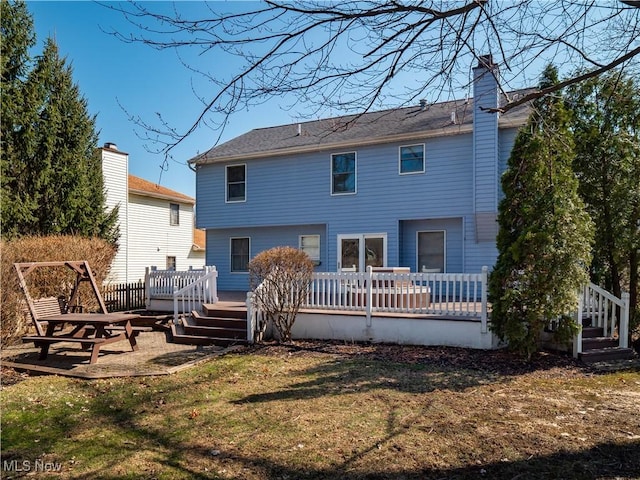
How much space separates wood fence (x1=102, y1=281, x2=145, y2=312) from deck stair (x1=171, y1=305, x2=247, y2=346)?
4.82 m

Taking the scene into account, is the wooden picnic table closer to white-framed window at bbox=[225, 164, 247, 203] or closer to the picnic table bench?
the picnic table bench

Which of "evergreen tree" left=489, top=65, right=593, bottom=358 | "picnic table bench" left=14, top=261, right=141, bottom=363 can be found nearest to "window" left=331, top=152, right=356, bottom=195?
"evergreen tree" left=489, top=65, right=593, bottom=358

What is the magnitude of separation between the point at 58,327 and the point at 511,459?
9931mm

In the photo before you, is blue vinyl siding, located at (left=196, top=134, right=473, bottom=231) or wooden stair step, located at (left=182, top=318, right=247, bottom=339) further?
blue vinyl siding, located at (left=196, top=134, right=473, bottom=231)

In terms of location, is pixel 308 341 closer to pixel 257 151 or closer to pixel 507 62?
pixel 507 62

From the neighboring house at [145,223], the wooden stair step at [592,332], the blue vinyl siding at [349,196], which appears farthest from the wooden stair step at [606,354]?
the neighboring house at [145,223]

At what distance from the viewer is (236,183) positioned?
56.6ft

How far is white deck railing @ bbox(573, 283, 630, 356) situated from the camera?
7.55m

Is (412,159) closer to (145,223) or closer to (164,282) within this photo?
(164,282)

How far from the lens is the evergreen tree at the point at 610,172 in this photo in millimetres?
8211

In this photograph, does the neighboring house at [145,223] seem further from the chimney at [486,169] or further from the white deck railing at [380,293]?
the chimney at [486,169]

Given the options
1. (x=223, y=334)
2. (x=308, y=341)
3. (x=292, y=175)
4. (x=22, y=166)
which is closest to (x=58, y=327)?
(x=223, y=334)

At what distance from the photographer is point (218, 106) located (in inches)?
155

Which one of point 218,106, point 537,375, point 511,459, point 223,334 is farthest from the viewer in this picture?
point 223,334
